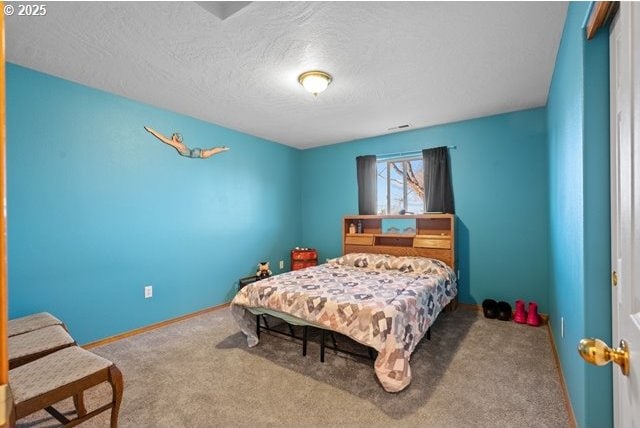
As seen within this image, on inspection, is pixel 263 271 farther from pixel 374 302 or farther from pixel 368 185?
pixel 374 302

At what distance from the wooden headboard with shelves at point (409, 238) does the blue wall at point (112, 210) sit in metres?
1.55

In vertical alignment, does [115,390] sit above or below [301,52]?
below

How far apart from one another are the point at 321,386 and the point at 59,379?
1.46 meters

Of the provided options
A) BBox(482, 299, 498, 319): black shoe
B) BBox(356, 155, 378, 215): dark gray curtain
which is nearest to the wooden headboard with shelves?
BBox(356, 155, 378, 215): dark gray curtain

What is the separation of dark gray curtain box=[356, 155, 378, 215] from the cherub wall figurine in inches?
82.2

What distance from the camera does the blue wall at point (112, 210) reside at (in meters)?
2.37

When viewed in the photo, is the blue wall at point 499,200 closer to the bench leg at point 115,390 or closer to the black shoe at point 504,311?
the black shoe at point 504,311

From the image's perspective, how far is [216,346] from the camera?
2676 mm

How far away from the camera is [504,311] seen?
328cm

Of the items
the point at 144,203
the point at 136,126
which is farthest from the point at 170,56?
the point at 144,203

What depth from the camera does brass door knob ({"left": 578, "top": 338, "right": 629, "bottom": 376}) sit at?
2.02 feet

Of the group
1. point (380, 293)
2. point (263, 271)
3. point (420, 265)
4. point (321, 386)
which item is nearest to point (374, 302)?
point (380, 293)

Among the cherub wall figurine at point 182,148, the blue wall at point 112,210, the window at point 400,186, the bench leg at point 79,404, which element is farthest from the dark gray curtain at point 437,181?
the bench leg at point 79,404

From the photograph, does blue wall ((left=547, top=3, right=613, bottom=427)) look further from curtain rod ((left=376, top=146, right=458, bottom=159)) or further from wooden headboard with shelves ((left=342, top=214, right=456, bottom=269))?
→ curtain rod ((left=376, top=146, right=458, bottom=159))
